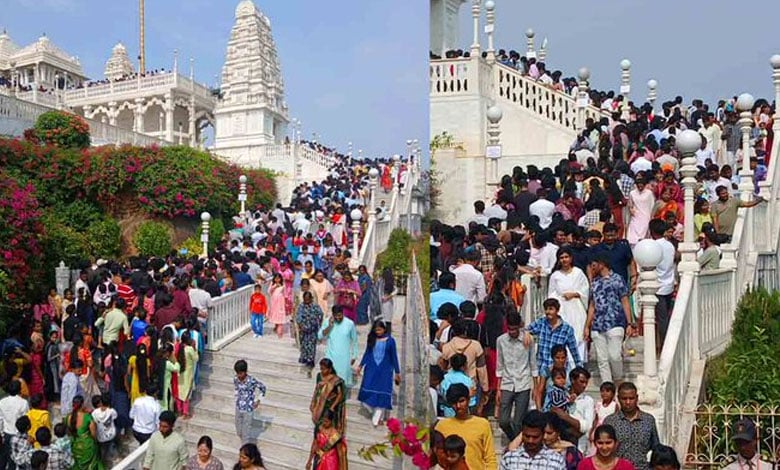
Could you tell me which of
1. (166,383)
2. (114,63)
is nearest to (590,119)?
(166,383)

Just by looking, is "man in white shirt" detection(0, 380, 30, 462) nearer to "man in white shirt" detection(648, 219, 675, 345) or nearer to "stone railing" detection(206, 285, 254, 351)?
"stone railing" detection(206, 285, 254, 351)

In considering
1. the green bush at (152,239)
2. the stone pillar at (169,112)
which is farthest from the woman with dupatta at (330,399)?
the stone pillar at (169,112)

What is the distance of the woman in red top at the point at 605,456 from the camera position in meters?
3.52

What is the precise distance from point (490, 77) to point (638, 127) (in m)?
3.44

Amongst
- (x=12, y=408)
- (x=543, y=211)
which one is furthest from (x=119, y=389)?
(x=543, y=211)

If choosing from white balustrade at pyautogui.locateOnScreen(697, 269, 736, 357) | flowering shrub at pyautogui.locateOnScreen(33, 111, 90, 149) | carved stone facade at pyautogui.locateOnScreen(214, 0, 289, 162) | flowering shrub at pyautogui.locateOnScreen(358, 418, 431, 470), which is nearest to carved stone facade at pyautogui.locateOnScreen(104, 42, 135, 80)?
carved stone facade at pyautogui.locateOnScreen(214, 0, 289, 162)

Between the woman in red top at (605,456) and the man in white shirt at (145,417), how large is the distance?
4.55 metres

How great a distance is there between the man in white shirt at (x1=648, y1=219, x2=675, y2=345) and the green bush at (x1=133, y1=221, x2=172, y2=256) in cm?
857

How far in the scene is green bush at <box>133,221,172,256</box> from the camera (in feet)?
41.0

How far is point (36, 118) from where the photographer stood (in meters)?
14.7

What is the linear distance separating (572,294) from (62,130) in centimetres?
1284

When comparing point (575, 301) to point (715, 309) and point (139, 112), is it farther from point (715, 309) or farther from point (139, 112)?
point (139, 112)

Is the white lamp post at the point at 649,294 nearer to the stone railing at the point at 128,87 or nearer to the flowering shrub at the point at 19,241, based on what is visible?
the flowering shrub at the point at 19,241

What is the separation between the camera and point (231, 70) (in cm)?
1977
